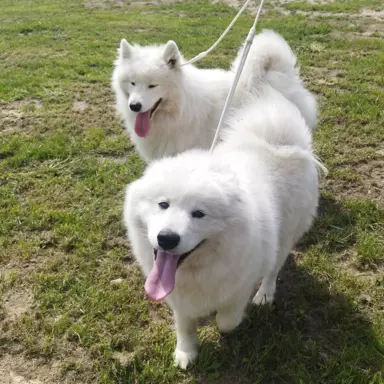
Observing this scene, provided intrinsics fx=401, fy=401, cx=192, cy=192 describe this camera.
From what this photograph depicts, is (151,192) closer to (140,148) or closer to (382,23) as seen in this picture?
(140,148)

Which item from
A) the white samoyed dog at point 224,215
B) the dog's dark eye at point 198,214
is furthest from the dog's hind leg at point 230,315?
the dog's dark eye at point 198,214

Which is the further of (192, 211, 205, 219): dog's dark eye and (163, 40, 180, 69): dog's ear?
(163, 40, 180, 69): dog's ear

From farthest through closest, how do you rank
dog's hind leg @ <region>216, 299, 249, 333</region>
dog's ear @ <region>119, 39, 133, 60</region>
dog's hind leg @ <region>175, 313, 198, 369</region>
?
dog's ear @ <region>119, 39, 133, 60</region>
dog's hind leg @ <region>175, 313, 198, 369</region>
dog's hind leg @ <region>216, 299, 249, 333</region>

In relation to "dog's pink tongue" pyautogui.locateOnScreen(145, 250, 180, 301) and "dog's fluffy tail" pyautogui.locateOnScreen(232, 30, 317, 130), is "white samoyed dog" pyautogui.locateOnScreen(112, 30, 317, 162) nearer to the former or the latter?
"dog's fluffy tail" pyautogui.locateOnScreen(232, 30, 317, 130)

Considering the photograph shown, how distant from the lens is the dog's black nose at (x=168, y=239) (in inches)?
66.0

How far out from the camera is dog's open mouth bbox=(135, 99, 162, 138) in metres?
3.69

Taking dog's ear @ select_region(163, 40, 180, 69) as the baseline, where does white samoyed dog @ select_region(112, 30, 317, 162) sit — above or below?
below

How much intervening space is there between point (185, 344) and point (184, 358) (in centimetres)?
8

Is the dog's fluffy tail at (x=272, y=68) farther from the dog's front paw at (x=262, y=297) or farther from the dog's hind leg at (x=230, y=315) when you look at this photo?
the dog's hind leg at (x=230, y=315)

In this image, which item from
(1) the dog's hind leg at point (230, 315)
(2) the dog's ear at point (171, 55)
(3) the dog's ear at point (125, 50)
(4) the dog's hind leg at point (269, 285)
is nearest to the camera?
(1) the dog's hind leg at point (230, 315)

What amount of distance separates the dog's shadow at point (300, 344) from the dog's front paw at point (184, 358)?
5 cm

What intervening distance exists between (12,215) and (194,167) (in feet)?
7.45

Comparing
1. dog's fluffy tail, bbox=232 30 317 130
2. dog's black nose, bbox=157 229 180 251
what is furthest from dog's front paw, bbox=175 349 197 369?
dog's fluffy tail, bbox=232 30 317 130

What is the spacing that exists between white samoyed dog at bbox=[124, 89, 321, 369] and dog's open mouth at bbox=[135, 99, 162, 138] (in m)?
1.19
